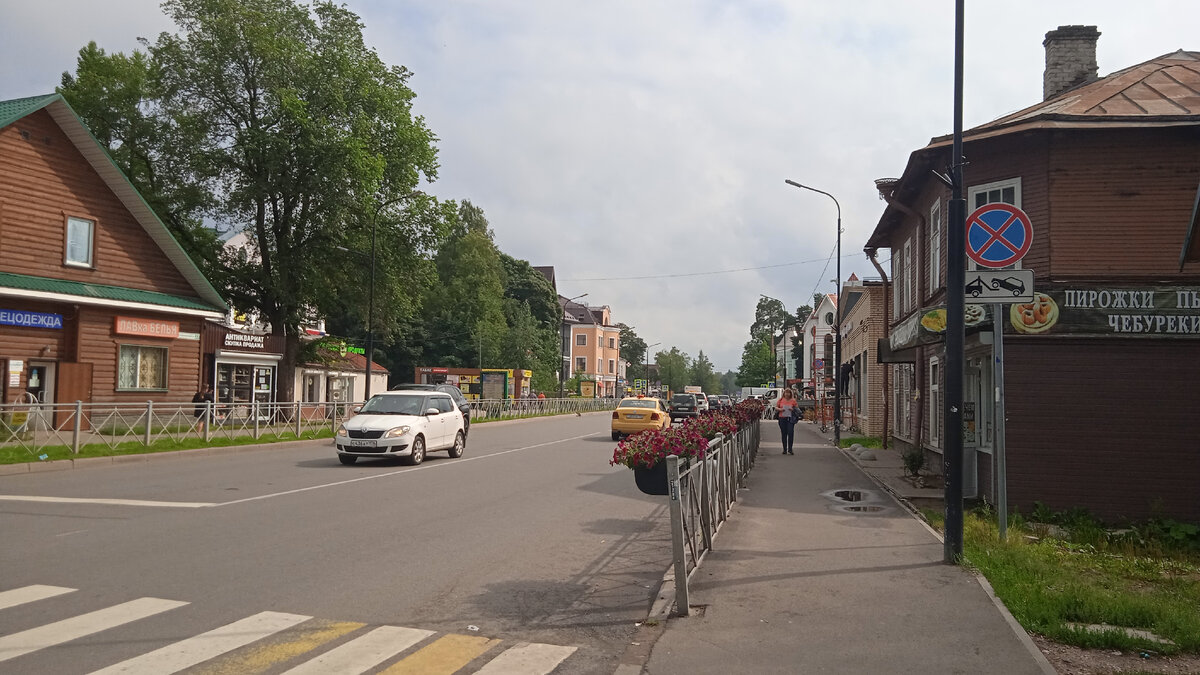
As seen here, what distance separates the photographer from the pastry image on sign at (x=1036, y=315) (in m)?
12.9

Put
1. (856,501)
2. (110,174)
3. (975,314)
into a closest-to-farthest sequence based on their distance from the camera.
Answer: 1. (975,314)
2. (856,501)
3. (110,174)

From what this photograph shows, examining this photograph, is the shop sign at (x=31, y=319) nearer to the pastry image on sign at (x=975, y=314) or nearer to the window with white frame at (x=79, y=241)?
the window with white frame at (x=79, y=241)

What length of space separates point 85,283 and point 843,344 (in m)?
36.8

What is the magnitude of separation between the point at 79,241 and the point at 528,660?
2490 cm

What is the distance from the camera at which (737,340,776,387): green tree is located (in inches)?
4417

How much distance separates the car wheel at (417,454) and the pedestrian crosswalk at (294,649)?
1220 centimetres

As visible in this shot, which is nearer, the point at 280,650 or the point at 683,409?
the point at 280,650

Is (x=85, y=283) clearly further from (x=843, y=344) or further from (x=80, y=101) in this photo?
(x=843, y=344)

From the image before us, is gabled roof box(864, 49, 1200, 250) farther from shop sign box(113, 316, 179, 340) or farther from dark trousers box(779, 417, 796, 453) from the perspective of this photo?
shop sign box(113, 316, 179, 340)

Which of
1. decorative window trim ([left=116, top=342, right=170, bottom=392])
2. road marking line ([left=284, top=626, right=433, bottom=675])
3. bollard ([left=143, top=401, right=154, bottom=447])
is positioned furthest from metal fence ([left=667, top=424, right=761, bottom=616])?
decorative window trim ([left=116, top=342, right=170, bottom=392])

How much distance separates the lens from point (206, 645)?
572cm

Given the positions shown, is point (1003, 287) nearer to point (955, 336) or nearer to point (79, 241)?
point (955, 336)

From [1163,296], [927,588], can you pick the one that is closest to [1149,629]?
[927,588]

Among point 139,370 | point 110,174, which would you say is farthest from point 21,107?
point 139,370
